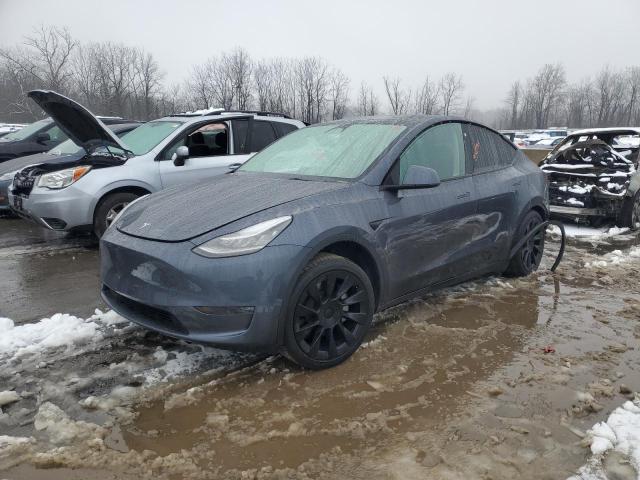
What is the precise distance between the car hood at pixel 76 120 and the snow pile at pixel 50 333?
2864 mm

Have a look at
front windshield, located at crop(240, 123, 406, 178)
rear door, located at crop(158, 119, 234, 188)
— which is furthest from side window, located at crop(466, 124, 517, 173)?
rear door, located at crop(158, 119, 234, 188)

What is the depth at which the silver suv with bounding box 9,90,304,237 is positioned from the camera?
5.84 m

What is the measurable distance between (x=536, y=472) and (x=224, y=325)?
1.72 metres

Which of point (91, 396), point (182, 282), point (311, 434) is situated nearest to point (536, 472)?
point (311, 434)

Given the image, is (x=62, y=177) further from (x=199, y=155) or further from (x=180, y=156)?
(x=199, y=155)

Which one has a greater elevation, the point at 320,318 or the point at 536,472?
the point at 320,318

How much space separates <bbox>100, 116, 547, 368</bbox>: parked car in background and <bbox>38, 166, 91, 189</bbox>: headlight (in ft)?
8.93

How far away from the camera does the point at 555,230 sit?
7988 millimetres

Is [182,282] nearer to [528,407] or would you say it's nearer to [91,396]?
[91,396]

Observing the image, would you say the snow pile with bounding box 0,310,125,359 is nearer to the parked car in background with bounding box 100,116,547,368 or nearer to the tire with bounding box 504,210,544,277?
the parked car in background with bounding box 100,116,547,368

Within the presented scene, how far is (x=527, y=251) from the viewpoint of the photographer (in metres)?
5.12

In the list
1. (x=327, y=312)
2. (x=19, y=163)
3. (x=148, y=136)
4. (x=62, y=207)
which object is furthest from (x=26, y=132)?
(x=327, y=312)

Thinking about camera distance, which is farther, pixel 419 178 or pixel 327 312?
pixel 419 178

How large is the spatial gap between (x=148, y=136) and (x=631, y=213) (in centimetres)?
753
